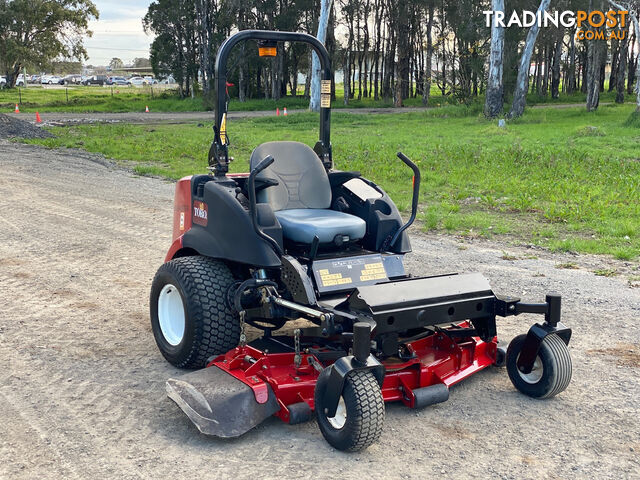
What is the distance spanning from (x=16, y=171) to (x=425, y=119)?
64.2 ft

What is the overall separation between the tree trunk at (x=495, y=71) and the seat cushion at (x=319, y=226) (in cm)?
2349

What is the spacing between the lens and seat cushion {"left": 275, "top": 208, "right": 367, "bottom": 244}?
189 inches

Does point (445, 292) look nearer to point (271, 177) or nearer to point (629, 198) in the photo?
point (271, 177)

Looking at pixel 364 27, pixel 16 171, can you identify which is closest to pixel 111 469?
pixel 16 171

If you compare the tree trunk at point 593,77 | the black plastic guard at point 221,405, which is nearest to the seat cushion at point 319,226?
the black plastic guard at point 221,405

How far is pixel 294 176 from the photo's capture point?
5.38m

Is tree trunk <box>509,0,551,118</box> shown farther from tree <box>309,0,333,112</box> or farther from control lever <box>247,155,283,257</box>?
control lever <box>247,155,283,257</box>

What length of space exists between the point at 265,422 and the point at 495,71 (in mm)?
25286

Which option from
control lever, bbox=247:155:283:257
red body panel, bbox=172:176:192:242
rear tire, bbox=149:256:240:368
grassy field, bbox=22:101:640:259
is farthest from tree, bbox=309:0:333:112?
control lever, bbox=247:155:283:257

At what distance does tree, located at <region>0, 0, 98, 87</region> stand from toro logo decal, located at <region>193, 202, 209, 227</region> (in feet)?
178

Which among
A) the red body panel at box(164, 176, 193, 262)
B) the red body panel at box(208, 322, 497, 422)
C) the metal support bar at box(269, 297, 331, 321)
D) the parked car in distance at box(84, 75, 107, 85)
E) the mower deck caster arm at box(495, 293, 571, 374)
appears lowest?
the red body panel at box(208, 322, 497, 422)

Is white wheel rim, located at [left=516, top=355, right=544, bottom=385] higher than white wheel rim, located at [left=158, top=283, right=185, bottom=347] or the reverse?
the reverse

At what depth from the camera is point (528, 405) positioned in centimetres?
457

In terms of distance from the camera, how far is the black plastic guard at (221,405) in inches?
159
